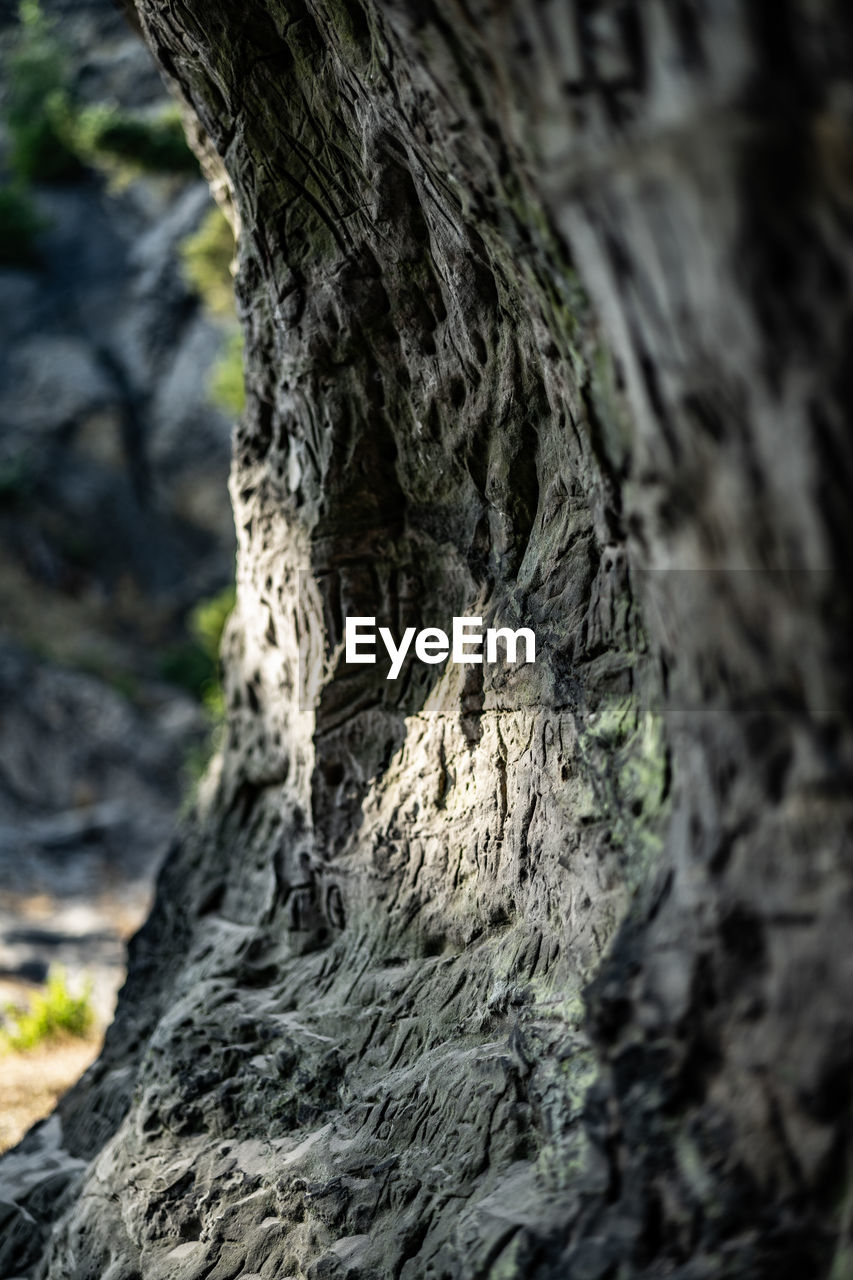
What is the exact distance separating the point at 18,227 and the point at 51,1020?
17.5 meters

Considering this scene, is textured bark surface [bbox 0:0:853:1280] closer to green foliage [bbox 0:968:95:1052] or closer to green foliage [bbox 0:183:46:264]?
green foliage [bbox 0:968:95:1052]

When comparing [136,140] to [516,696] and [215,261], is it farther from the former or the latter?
[516,696]

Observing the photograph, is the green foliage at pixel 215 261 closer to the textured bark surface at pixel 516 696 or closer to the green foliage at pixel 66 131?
the green foliage at pixel 66 131

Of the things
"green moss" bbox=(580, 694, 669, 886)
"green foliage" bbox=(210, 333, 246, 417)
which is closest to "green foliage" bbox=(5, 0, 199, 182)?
"green foliage" bbox=(210, 333, 246, 417)

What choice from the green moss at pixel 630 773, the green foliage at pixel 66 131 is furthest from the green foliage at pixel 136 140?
the green moss at pixel 630 773

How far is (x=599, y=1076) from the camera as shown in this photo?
2.48 meters

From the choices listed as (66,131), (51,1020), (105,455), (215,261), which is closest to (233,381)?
(215,261)

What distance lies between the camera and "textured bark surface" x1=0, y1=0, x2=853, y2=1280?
1983 millimetres

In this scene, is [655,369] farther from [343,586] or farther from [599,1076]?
[343,586]

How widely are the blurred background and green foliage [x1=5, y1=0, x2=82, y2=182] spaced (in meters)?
0.04

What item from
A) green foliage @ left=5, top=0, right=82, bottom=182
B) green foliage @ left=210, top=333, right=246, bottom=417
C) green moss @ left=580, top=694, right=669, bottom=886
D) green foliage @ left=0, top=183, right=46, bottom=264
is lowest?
green moss @ left=580, top=694, right=669, bottom=886

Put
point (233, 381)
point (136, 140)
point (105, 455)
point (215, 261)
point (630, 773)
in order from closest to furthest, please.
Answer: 1. point (630, 773)
2. point (233, 381)
3. point (215, 261)
4. point (136, 140)
5. point (105, 455)

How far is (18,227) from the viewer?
66.3ft

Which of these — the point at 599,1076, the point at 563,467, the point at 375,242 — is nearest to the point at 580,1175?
the point at 599,1076
